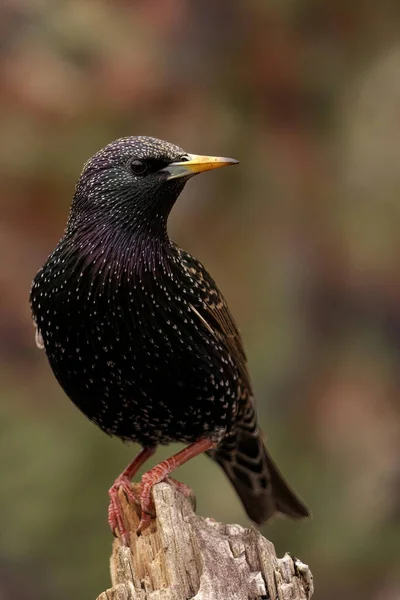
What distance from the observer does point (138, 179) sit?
336 centimetres

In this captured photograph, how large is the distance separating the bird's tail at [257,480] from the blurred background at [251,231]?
144cm

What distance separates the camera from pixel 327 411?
23.0 ft

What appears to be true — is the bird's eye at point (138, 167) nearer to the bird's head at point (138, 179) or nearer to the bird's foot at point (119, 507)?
the bird's head at point (138, 179)

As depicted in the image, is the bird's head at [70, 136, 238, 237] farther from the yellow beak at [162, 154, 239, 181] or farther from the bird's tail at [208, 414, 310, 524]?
the bird's tail at [208, 414, 310, 524]

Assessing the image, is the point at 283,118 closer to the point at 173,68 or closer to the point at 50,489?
the point at 173,68

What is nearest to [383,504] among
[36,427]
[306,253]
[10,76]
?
[306,253]

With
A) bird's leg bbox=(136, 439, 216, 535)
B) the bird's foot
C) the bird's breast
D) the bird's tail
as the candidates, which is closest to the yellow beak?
the bird's breast

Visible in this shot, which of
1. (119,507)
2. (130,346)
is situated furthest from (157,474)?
(130,346)

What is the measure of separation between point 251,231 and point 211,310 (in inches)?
133

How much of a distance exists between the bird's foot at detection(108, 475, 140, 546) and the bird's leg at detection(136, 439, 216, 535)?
9 centimetres

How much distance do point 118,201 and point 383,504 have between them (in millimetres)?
3827

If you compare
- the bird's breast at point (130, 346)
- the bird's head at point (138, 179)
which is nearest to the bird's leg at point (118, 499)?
the bird's breast at point (130, 346)

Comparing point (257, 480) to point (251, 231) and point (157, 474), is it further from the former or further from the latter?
point (251, 231)

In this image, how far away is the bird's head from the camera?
333 cm
